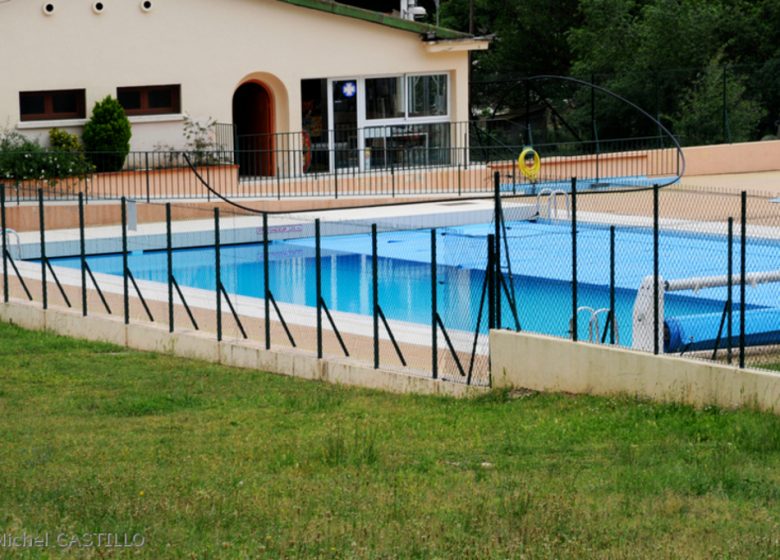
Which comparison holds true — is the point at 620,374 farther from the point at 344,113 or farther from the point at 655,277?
the point at 344,113

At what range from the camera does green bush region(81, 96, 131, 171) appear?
1332 inches

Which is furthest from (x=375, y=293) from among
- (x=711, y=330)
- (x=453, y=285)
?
(x=711, y=330)

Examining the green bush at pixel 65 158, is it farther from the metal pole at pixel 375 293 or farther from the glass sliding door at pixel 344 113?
the metal pole at pixel 375 293

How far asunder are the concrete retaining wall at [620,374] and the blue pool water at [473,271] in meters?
0.50

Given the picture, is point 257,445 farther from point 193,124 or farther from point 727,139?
point 727,139

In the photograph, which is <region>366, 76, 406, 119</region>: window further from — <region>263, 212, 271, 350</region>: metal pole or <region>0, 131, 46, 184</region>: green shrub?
<region>263, 212, 271, 350</region>: metal pole

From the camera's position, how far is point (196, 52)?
36.7 metres

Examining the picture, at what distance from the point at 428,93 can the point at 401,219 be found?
9.52 metres

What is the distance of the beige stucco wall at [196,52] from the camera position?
34312 millimetres

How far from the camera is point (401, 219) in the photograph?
104 feet

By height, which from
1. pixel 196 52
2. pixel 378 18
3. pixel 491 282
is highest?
pixel 378 18

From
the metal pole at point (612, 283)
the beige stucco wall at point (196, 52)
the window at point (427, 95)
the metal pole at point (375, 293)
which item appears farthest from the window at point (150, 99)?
the metal pole at point (612, 283)

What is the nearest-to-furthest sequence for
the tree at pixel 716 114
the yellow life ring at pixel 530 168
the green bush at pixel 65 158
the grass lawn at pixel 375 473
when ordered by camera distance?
the grass lawn at pixel 375 473
the green bush at pixel 65 158
the yellow life ring at pixel 530 168
the tree at pixel 716 114

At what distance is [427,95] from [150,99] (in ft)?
26.0
